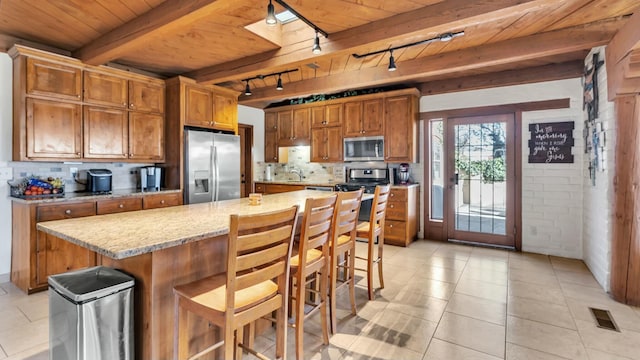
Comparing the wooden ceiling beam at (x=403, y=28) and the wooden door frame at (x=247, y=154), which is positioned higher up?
the wooden ceiling beam at (x=403, y=28)

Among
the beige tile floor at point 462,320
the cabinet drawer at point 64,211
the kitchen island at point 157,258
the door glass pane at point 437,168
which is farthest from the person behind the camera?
the door glass pane at point 437,168

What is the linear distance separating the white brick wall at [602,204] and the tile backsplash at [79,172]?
546cm

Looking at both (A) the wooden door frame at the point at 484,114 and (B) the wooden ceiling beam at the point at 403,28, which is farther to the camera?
(A) the wooden door frame at the point at 484,114

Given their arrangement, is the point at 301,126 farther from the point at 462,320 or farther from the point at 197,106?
the point at 462,320

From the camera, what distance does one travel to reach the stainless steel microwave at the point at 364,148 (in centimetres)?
512

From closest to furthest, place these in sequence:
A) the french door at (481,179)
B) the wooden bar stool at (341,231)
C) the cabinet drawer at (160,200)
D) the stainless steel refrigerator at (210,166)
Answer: the wooden bar stool at (341,231)
the cabinet drawer at (160,200)
the stainless steel refrigerator at (210,166)
the french door at (481,179)

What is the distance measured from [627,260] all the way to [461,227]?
2175 mm

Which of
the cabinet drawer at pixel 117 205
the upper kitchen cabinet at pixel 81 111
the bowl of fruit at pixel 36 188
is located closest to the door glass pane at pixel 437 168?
the upper kitchen cabinet at pixel 81 111

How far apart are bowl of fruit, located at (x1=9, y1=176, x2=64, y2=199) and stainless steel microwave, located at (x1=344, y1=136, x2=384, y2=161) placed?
13.1ft

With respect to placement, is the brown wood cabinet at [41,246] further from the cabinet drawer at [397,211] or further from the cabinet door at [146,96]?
the cabinet drawer at [397,211]

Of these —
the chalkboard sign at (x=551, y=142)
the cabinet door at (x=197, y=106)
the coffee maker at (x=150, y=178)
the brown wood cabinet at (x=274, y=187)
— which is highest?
the cabinet door at (x=197, y=106)

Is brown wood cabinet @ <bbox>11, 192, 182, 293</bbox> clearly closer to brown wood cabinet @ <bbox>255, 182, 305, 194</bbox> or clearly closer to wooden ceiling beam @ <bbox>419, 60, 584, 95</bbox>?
brown wood cabinet @ <bbox>255, 182, 305, 194</bbox>

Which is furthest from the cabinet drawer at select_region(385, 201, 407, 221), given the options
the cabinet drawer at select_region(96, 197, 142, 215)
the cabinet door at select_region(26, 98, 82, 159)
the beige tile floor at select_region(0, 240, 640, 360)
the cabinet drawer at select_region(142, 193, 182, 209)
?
Answer: the cabinet door at select_region(26, 98, 82, 159)

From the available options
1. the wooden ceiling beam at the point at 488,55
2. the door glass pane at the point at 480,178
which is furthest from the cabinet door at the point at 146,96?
the door glass pane at the point at 480,178
